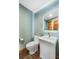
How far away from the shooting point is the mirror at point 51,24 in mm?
2453

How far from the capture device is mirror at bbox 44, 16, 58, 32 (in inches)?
96.6

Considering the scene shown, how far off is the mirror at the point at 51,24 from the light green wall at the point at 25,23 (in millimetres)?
1111

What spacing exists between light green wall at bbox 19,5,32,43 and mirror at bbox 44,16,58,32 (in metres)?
1.11

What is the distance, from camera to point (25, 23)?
142 inches

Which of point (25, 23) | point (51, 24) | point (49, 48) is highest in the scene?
point (25, 23)

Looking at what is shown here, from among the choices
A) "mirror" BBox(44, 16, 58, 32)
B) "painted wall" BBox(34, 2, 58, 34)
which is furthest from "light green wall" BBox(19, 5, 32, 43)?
"mirror" BBox(44, 16, 58, 32)

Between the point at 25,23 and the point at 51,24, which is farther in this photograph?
the point at 25,23

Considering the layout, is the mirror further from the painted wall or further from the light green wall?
the light green wall

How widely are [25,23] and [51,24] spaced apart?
4.79 feet

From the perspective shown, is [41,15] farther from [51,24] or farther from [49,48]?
[49,48]

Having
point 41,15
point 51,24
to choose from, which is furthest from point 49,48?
point 41,15

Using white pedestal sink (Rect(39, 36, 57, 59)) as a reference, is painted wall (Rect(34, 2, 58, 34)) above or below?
above
